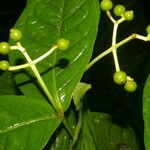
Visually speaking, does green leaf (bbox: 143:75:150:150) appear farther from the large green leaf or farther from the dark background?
the dark background

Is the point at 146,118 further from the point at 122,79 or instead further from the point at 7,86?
the point at 7,86

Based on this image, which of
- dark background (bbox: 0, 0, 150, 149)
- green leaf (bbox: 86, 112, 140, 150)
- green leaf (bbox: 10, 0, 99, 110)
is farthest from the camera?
dark background (bbox: 0, 0, 150, 149)

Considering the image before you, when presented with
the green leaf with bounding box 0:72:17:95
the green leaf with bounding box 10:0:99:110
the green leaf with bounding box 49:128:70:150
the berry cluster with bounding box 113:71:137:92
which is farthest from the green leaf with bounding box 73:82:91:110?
the green leaf with bounding box 0:72:17:95

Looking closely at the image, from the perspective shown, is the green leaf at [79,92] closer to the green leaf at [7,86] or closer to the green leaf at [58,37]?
the green leaf at [58,37]

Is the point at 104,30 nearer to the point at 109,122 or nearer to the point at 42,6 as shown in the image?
the point at 109,122

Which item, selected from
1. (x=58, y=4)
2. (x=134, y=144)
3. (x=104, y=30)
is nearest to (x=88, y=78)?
(x=104, y=30)

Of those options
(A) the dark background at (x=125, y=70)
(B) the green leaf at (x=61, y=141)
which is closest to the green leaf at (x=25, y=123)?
(B) the green leaf at (x=61, y=141)

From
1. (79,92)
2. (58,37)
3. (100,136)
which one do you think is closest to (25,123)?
(79,92)
